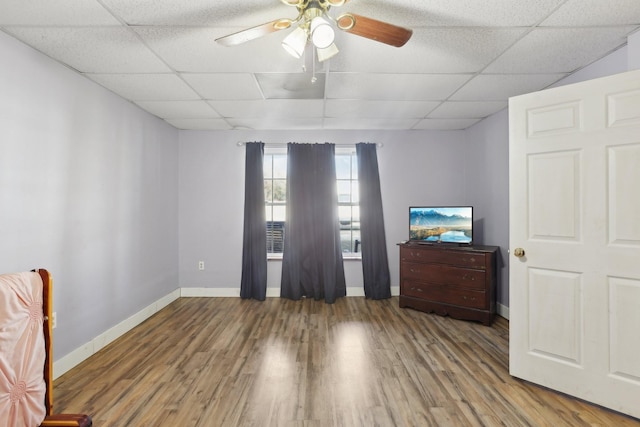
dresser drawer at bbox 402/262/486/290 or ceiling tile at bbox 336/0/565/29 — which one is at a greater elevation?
ceiling tile at bbox 336/0/565/29

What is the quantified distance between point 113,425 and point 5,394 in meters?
0.65

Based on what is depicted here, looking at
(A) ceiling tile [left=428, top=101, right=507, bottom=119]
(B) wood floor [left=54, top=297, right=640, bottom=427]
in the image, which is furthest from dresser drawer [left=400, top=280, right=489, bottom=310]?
(A) ceiling tile [left=428, top=101, right=507, bottom=119]

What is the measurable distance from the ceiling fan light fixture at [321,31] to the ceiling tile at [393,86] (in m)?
1.11

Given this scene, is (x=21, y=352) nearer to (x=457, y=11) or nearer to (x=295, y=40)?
(x=295, y=40)

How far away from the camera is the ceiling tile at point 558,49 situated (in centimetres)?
197

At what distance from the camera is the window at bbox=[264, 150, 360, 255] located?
450 centimetres

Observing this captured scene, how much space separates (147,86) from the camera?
2.80 meters

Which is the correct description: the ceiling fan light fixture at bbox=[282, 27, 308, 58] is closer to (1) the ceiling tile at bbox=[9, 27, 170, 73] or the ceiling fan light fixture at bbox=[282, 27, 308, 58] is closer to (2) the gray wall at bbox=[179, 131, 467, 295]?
(1) the ceiling tile at bbox=[9, 27, 170, 73]

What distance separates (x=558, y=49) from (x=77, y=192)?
3956 mm

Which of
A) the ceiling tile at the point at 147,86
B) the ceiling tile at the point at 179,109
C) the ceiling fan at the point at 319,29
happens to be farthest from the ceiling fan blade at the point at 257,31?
the ceiling tile at the point at 179,109

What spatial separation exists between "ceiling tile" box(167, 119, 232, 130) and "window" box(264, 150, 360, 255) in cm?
76

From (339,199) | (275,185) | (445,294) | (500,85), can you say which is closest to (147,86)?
(275,185)

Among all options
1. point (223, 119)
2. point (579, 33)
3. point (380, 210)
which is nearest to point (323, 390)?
point (380, 210)

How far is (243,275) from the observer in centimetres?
423
